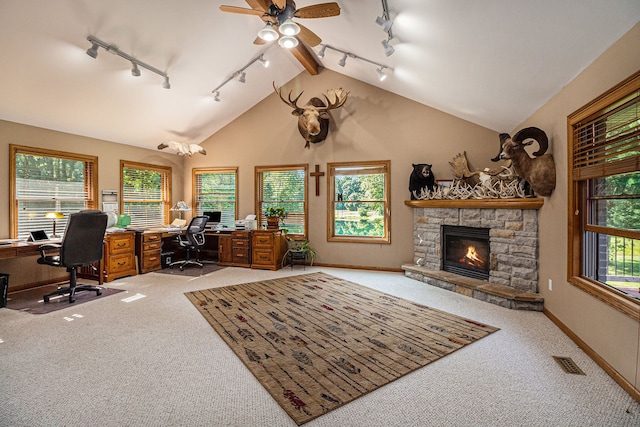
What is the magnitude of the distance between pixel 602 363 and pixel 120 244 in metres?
6.23

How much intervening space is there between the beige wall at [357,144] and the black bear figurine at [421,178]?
0.70 ft

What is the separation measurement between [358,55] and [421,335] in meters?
4.14

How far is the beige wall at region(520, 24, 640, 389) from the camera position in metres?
2.04

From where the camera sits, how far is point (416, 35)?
11.4 ft

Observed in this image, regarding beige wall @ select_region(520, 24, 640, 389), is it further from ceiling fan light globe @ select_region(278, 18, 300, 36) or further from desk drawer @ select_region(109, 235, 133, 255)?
desk drawer @ select_region(109, 235, 133, 255)

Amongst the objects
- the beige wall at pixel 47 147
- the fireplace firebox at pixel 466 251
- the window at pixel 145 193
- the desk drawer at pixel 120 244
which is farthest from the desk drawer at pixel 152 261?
the fireplace firebox at pixel 466 251

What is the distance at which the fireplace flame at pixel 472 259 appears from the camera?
14.6ft

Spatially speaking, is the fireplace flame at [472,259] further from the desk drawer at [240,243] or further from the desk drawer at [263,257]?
the desk drawer at [240,243]

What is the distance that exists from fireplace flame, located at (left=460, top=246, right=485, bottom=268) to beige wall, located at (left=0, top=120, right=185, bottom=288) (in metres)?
6.35

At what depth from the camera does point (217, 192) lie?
6.98 metres

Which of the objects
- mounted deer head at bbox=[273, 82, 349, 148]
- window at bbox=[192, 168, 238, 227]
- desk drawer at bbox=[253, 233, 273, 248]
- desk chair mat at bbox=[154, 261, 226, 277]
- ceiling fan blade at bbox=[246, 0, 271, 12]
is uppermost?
ceiling fan blade at bbox=[246, 0, 271, 12]

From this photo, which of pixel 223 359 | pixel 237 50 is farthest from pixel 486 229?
pixel 237 50

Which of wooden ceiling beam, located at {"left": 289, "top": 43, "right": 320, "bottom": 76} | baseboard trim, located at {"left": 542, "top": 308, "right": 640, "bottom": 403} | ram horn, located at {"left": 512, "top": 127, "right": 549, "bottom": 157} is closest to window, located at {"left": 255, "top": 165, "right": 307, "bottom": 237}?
wooden ceiling beam, located at {"left": 289, "top": 43, "right": 320, "bottom": 76}

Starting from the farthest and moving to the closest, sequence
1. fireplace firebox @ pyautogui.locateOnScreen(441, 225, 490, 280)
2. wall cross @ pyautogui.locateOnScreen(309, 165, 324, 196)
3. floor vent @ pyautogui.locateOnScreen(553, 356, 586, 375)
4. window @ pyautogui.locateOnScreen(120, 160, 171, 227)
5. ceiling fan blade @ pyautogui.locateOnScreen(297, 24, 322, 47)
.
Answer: wall cross @ pyautogui.locateOnScreen(309, 165, 324, 196)
window @ pyautogui.locateOnScreen(120, 160, 171, 227)
fireplace firebox @ pyautogui.locateOnScreen(441, 225, 490, 280)
ceiling fan blade @ pyautogui.locateOnScreen(297, 24, 322, 47)
floor vent @ pyautogui.locateOnScreen(553, 356, 586, 375)
